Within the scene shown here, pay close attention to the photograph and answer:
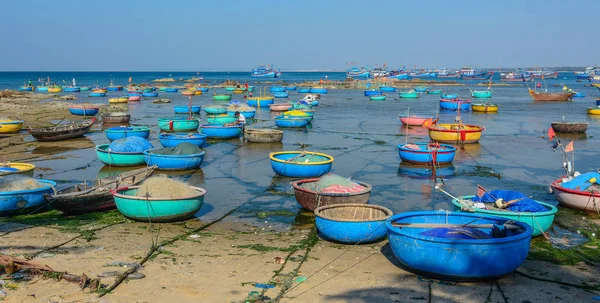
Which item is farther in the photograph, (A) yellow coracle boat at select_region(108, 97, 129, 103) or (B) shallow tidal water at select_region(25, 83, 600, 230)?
(A) yellow coracle boat at select_region(108, 97, 129, 103)

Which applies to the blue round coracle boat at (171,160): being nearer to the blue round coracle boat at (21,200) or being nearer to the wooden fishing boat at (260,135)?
the blue round coracle boat at (21,200)

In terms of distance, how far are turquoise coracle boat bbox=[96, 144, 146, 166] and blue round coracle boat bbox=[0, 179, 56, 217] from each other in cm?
663

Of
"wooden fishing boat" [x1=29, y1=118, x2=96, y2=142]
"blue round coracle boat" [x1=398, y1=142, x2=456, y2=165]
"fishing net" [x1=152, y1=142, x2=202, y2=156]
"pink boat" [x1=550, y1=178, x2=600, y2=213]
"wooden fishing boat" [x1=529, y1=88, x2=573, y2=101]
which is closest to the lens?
"pink boat" [x1=550, y1=178, x2=600, y2=213]

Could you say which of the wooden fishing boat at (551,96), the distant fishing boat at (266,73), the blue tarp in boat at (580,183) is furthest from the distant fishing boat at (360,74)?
the blue tarp in boat at (580,183)

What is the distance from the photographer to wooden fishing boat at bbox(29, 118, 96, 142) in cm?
2595

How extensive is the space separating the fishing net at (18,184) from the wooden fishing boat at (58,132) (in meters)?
13.6

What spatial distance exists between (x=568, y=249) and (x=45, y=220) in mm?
11694

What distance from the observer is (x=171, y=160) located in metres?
19.2

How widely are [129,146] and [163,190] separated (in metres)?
8.45

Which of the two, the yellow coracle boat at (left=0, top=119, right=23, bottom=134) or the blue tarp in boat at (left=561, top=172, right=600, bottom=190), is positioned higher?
the blue tarp in boat at (left=561, top=172, right=600, bottom=190)

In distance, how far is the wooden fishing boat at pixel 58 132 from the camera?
85.1 feet

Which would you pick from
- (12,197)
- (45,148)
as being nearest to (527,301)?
(12,197)

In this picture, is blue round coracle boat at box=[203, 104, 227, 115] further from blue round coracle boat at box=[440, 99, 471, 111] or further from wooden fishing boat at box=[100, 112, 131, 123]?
blue round coracle boat at box=[440, 99, 471, 111]

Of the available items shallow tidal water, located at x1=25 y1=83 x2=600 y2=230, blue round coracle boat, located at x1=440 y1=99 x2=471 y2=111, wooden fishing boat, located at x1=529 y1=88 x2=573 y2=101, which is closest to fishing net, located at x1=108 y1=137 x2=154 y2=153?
shallow tidal water, located at x1=25 y1=83 x2=600 y2=230
